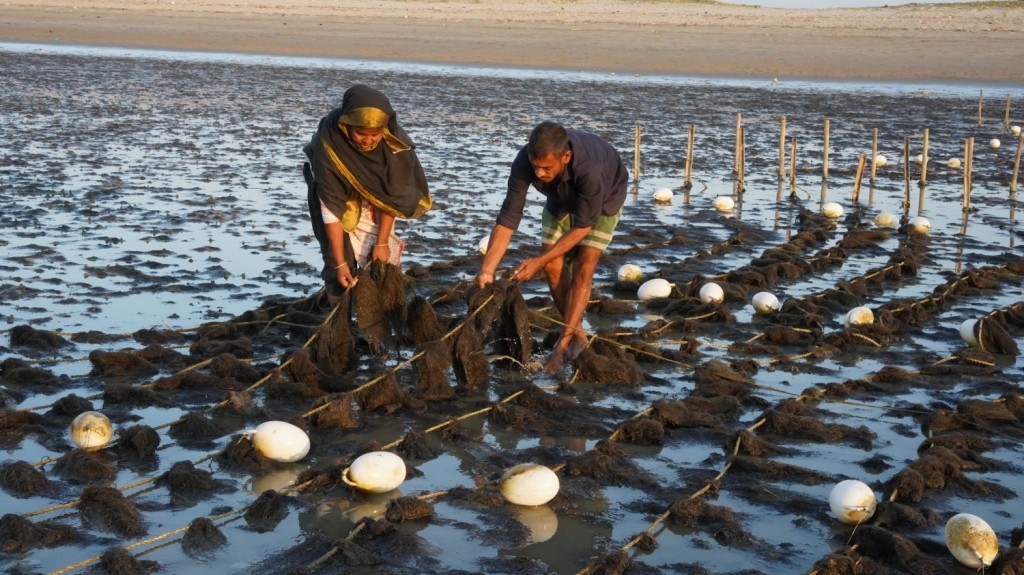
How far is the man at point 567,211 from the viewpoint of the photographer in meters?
7.30

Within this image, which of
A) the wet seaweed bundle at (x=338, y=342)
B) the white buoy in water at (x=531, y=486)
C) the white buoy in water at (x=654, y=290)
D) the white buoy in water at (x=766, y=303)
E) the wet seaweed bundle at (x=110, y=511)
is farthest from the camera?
the white buoy in water at (x=654, y=290)

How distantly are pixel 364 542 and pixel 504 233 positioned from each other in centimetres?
299

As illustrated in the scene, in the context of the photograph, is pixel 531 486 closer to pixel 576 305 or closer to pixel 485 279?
pixel 485 279

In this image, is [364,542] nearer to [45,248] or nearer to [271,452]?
[271,452]

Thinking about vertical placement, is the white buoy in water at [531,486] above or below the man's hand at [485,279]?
below

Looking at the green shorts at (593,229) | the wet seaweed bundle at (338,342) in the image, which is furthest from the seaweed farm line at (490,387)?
the green shorts at (593,229)

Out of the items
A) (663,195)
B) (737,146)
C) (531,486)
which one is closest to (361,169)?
(531,486)

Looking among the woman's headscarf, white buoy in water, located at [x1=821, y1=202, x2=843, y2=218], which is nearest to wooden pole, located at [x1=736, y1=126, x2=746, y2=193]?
white buoy in water, located at [x1=821, y1=202, x2=843, y2=218]

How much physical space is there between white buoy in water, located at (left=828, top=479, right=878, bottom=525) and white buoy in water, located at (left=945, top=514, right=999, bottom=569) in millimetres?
429

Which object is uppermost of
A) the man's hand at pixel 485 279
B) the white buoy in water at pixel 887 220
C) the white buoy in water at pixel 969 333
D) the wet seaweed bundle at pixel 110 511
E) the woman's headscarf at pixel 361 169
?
the woman's headscarf at pixel 361 169

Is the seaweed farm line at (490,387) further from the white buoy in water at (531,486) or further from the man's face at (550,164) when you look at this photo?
the man's face at (550,164)

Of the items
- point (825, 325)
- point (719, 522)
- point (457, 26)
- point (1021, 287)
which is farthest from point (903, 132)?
point (457, 26)

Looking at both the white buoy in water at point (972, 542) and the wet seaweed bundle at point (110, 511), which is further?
the wet seaweed bundle at point (110, 511)

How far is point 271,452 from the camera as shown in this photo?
20.0ft
